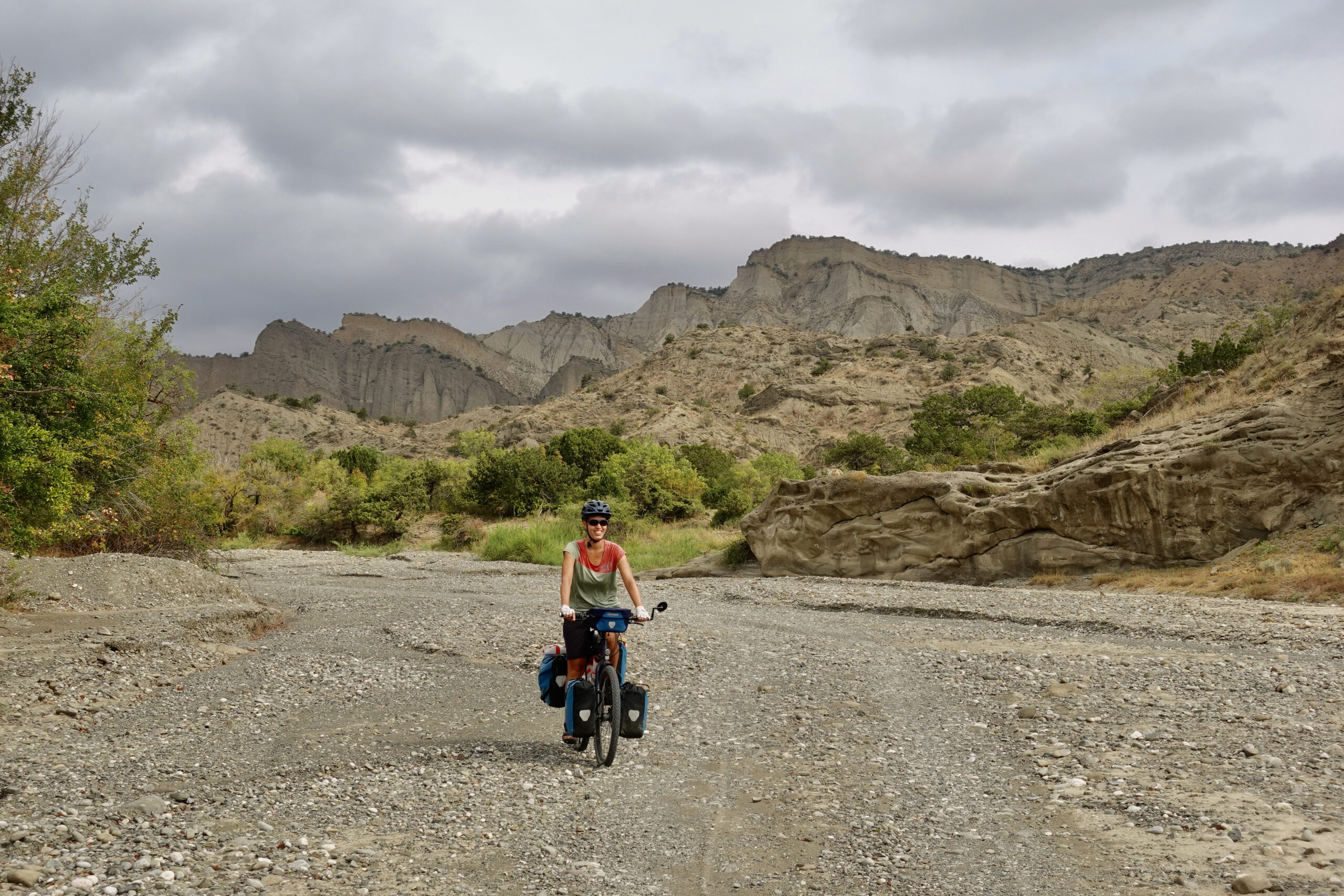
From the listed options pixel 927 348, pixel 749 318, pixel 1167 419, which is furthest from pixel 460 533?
pixel 749 318

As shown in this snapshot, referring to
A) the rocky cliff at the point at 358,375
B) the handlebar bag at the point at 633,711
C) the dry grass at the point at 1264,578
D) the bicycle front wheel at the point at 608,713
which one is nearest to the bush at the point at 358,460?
the dry grass at the point at 1264,578

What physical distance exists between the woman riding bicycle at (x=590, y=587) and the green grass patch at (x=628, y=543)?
23.6 metres

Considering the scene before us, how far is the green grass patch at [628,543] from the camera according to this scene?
3161 centimetres

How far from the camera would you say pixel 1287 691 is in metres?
8.00

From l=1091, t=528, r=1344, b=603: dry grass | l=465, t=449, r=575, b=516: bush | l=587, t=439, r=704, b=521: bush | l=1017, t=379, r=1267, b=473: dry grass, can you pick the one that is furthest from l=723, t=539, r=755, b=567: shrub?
l=465, t=449, r=575, b=516: bush

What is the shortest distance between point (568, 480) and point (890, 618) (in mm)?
30292

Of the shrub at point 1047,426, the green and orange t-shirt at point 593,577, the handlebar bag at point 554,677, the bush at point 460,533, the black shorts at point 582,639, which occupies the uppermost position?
the shrub at point 1047,426

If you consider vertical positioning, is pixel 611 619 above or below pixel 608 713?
above

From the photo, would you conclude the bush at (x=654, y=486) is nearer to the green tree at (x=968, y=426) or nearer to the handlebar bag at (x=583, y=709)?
the green tree at (x=968, y=426)

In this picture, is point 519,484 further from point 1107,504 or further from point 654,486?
point 1107,504

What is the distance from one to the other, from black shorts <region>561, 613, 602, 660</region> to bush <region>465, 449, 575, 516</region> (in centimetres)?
3619

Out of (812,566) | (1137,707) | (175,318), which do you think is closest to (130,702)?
(1137,707)

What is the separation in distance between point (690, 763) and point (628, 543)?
1069 inches

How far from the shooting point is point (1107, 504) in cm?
2031
